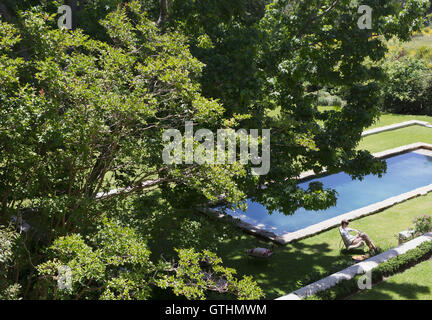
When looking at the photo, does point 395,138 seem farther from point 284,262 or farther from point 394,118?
point 284,262

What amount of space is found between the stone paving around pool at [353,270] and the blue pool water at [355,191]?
13.1 ft

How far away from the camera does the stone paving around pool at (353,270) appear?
917 cm

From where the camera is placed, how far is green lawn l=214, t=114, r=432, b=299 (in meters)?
10.8

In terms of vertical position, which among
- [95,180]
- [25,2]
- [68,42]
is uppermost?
[25,2]

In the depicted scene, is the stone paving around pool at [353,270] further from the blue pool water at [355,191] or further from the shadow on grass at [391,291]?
the blue pool water at [355,191]

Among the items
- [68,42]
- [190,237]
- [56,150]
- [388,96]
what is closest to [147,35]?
[68,42]

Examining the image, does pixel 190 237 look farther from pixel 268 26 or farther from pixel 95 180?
pixel 268 26

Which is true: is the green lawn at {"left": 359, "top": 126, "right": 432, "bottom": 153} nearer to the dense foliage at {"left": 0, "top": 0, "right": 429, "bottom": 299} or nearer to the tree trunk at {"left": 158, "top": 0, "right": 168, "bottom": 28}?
the dense foliage at {"left": 0, "top": 0, "right": 429, "bottom": 299}

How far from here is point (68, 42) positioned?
7746 mm

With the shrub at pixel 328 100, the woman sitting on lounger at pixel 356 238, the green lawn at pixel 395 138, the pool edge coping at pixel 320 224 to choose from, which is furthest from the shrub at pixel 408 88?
the woman sitting on lounger at pixel 356 238

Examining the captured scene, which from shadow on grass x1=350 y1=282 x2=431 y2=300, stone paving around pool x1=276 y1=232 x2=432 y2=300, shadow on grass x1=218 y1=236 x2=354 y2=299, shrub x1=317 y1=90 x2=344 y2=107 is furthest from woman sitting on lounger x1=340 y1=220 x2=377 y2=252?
shrub x1=317 y1=90 x2=344 y2=107

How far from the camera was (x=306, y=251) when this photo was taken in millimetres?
12188

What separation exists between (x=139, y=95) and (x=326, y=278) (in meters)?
5.39

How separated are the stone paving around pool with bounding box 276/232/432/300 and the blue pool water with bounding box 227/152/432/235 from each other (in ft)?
13.1
